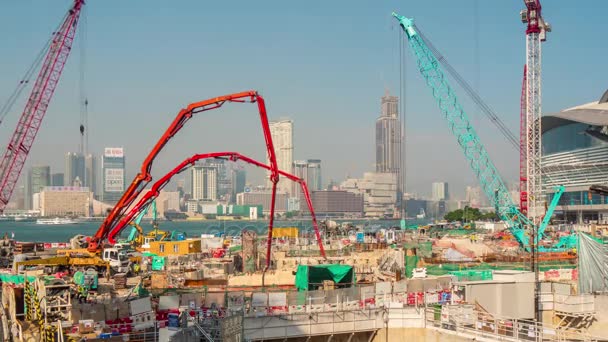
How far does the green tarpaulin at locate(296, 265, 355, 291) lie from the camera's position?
964 inches

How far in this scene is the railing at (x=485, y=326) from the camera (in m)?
16.3

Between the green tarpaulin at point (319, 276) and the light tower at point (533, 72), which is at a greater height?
the light tower at point (533, 72)

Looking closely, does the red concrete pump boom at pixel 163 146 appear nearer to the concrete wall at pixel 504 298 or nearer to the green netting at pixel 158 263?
the green netting at pixel 158 263

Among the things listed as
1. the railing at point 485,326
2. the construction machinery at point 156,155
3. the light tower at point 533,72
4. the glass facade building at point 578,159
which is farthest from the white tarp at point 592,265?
the glass facade building at point 578,159

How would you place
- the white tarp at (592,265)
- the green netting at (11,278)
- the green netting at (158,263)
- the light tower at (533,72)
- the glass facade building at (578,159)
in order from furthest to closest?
the glass facade building at (578,159) → the light tower at (533,72) → the green netting at (158,263) → the green netting at (11,278) → the white tarp at (592,265)

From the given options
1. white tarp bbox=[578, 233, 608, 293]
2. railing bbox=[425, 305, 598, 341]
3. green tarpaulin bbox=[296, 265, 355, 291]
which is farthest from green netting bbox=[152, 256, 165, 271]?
railing bbox=[425, 305, 598, 341]

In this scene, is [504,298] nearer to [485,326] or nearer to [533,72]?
[485,326]

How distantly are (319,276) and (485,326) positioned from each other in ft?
27.3

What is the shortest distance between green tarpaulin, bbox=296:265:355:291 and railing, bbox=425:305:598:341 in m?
6.87

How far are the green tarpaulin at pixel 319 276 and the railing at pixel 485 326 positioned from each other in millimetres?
6865

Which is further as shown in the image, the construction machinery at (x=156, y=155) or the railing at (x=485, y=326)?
the construction machinery at (x=156, y=155)

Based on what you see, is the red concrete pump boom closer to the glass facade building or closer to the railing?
the railing

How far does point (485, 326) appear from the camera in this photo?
17.4 meters

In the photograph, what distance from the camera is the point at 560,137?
4899 inches
